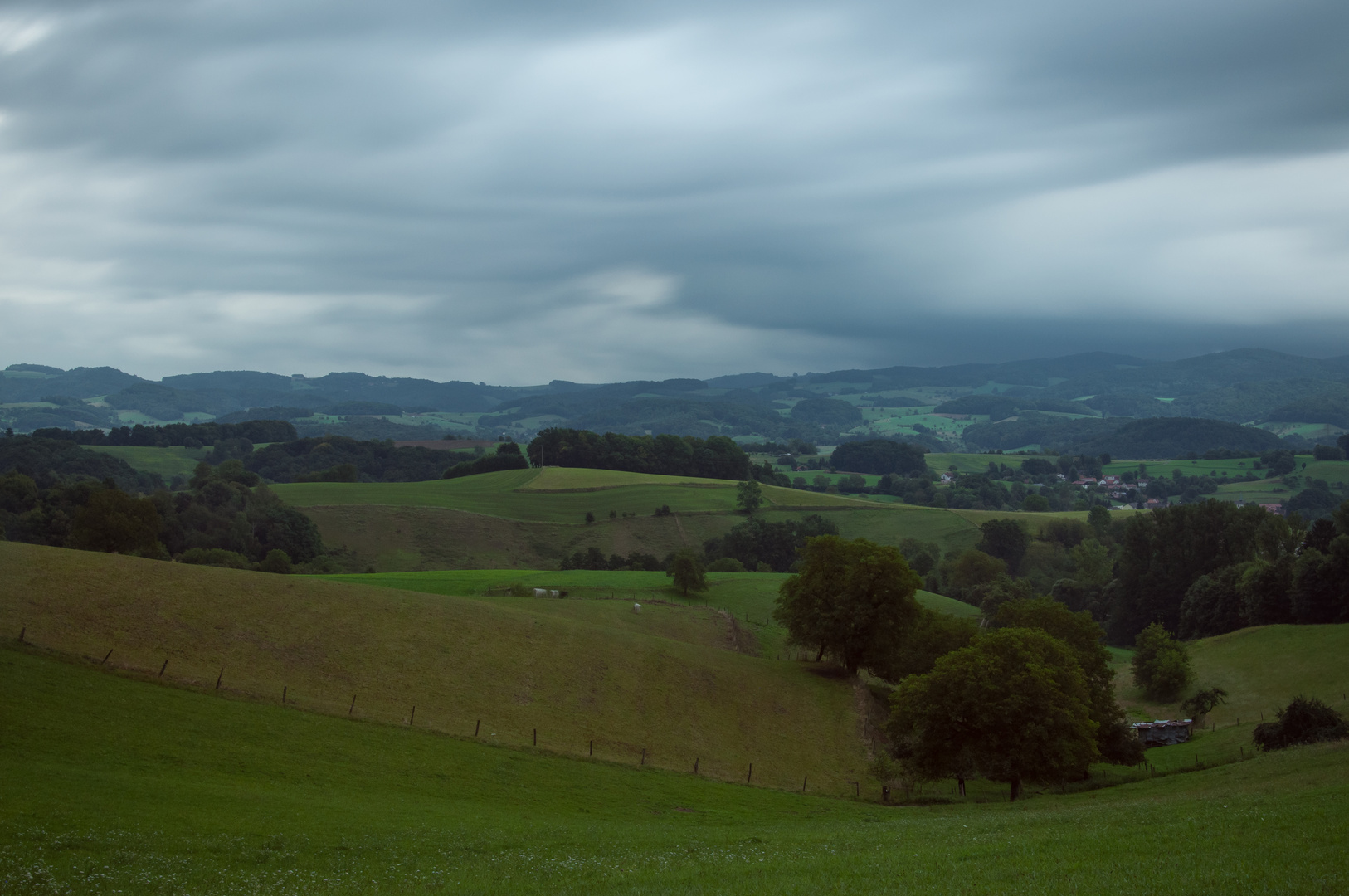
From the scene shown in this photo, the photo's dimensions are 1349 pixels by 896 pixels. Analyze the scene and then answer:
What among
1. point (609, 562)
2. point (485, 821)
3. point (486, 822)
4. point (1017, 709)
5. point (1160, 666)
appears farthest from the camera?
point (609, 562)

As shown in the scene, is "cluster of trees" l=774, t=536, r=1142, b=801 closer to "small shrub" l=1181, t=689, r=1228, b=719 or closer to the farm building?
the farm building

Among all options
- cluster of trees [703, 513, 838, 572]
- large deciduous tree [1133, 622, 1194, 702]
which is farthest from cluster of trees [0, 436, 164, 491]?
large deciduous tree [1133, 622, 1194, 702]

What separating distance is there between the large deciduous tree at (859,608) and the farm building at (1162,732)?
16854 mm

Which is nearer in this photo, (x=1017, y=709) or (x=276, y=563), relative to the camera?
(x=1017, y=709)

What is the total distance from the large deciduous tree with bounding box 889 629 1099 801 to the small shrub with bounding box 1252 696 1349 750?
9053 millimetres

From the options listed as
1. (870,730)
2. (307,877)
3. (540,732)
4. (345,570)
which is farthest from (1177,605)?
(307,877)

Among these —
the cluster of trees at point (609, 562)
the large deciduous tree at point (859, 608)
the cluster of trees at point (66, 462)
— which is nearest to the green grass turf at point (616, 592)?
the large deciduous tree at point (859, 608)

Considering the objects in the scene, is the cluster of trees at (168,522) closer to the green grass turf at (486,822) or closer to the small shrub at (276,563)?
the small shrub at (276,563)

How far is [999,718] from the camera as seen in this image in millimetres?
44438

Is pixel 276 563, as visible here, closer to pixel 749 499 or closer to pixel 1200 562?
pixel 749 499

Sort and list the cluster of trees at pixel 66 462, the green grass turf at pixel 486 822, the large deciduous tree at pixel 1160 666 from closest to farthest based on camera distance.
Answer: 1. the green grass turf at pixel 486 822
2. the large deciduous tree at pixel 1160 666
3. the cluster of trees at pixel 66 462

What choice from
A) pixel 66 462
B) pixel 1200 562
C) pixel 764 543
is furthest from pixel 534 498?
pixel 1200 562

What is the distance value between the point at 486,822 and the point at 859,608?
44773 mm

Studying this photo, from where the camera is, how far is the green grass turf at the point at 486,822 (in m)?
17.9
